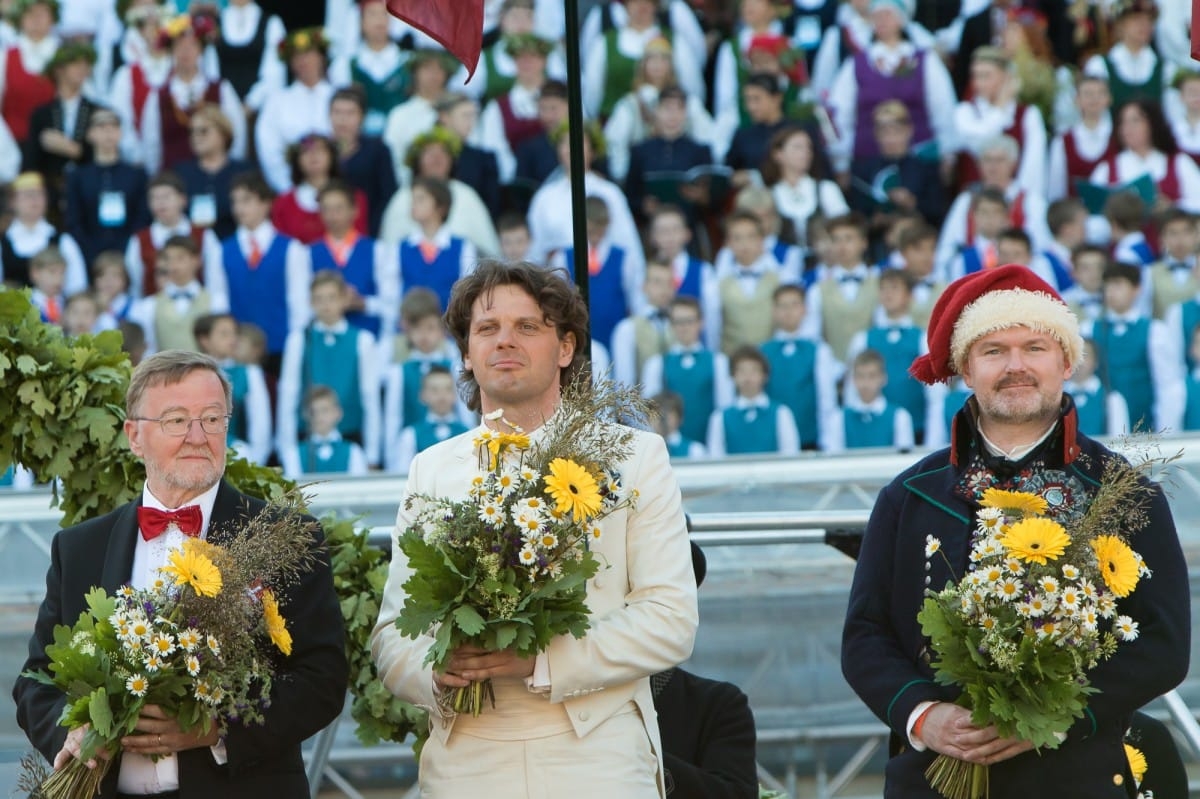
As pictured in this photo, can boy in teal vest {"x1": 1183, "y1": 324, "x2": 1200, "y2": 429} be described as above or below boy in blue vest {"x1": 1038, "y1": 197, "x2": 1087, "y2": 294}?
below

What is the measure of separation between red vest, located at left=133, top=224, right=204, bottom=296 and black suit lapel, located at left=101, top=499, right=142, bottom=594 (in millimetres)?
7361

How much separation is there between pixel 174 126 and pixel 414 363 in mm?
2966

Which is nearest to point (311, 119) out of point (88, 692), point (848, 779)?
point (848, 779)

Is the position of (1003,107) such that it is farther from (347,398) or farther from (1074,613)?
(1074,613)

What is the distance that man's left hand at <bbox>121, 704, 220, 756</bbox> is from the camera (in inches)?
155

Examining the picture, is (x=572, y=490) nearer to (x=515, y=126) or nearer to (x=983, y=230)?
(x=983, y=230)

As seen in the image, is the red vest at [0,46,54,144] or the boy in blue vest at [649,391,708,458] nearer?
the boy in blue vest at [649,391,708,458]

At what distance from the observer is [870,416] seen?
1018cm

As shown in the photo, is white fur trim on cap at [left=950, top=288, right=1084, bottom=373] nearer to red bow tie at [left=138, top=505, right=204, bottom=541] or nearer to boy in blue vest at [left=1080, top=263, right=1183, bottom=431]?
red bow tie at [left=138, top=505, right=204, bottom=541]

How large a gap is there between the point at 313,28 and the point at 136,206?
6.10 feet

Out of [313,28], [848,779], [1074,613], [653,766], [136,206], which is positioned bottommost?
[848,779]

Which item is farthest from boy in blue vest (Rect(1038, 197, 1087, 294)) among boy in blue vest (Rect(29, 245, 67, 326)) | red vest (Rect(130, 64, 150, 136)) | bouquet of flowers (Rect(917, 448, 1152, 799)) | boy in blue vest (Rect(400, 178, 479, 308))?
bouquet of flowers (Rect(917, 448, 1152, 799))

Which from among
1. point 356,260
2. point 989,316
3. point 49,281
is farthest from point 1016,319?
point 49,281

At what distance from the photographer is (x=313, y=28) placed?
13008 millimetres
